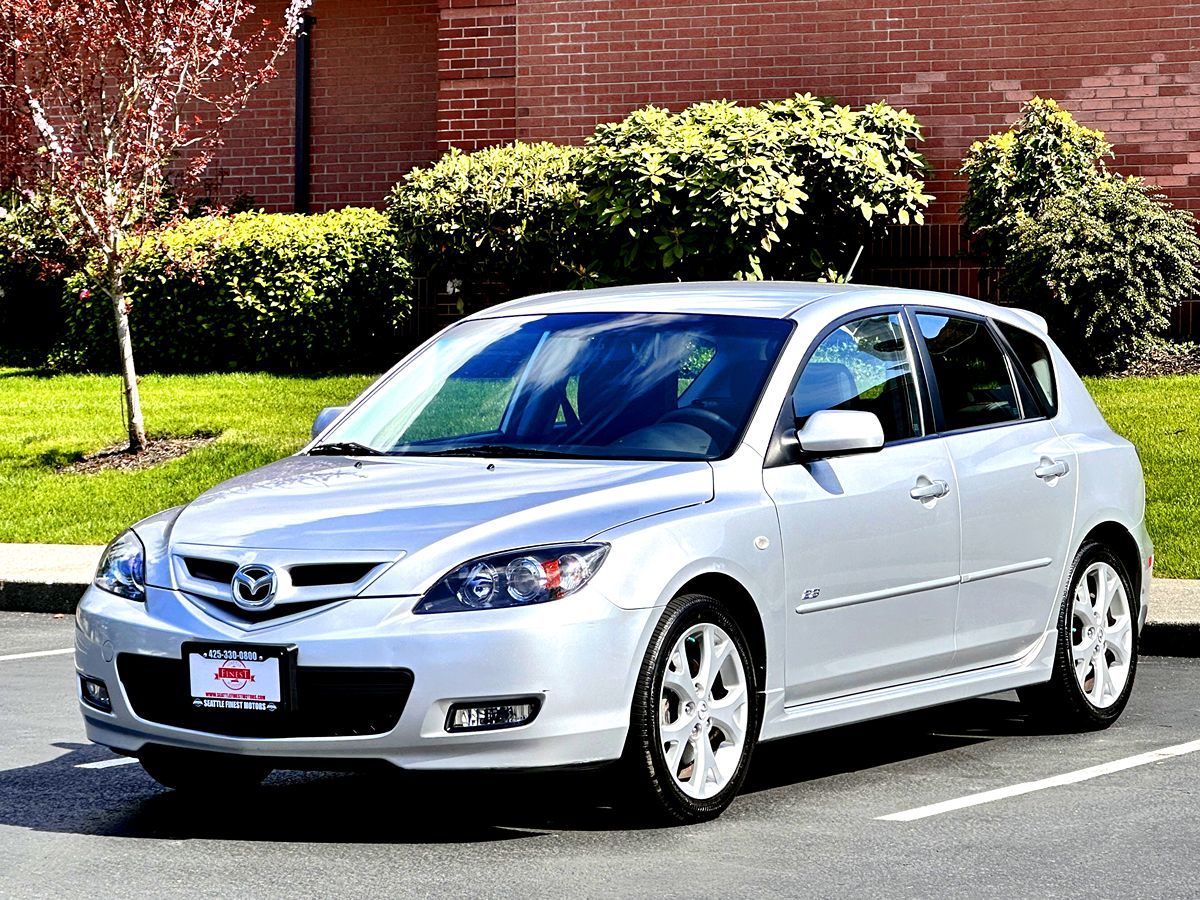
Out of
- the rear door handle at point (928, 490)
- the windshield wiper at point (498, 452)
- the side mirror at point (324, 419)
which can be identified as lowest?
the rear door handle at point (928, 490)

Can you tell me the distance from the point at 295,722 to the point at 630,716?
99 centimetres

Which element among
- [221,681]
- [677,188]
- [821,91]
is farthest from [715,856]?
[821,91]

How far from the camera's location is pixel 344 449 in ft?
23.4

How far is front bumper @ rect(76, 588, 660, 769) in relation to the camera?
223 inches

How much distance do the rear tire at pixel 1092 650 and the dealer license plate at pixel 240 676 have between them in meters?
3.39

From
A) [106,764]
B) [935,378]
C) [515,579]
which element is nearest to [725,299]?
[935,378]

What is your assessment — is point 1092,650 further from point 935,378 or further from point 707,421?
point 707,421

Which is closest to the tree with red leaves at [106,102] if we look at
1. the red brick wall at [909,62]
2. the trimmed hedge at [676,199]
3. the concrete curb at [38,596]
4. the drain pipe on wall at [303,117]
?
the trimmed hedge at [676,199]

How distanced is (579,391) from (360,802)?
1605 mm

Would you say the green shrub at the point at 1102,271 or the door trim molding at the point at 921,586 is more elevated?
the green shrub at the point at 1102,271

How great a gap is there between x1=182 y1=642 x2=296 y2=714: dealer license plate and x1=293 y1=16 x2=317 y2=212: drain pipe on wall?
60.0 feet

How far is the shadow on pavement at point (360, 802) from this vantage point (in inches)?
242

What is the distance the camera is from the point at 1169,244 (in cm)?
1661

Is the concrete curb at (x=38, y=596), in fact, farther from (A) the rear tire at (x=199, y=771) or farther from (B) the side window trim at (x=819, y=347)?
(B) the side window trim at (x=819, y=347)
